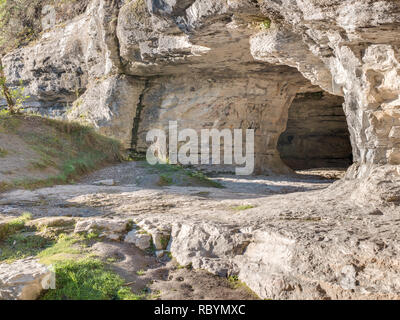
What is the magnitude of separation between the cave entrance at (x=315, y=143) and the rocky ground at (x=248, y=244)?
10500 millimetres

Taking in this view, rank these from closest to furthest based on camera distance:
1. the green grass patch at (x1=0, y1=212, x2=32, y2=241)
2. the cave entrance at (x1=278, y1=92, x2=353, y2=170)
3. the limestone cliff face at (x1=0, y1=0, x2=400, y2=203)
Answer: the green grass patch at (x1=0, y1=212, x2=32, y2=241)
the limestone cliff face at (x1=0, y1=0, x2=400, y2=203)
the cave entrance at (x1=278, y1=92, x2=353, y2=170)

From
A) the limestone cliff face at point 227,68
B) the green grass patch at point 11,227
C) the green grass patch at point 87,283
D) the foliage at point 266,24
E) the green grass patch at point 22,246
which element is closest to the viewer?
the green grass patch at point 87,283

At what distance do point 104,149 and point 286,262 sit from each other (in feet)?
27.0

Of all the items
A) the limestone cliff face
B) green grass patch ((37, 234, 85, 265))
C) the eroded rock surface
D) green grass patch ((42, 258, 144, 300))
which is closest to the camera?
the eroded rock surface

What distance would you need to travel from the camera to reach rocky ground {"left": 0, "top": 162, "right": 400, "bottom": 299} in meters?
3.22

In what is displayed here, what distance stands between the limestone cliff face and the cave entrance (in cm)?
369

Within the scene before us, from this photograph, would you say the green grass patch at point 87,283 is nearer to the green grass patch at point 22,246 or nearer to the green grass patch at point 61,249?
the green grass patch at point 61,249

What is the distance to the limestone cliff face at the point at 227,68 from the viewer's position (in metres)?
5.11

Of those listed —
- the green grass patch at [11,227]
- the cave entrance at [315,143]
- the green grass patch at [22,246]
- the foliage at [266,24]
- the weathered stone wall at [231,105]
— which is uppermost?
the foliage at [266,24]

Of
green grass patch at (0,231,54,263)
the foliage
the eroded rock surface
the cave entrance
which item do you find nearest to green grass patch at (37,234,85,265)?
green grass patch at (0,231,54,263)

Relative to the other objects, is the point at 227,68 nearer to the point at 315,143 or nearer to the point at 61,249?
the point at 61,249

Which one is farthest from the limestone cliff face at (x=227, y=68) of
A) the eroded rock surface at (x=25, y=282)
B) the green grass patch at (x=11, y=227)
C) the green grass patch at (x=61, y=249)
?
the green grass patch at (x=11, y=227)

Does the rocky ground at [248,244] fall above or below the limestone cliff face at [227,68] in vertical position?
below

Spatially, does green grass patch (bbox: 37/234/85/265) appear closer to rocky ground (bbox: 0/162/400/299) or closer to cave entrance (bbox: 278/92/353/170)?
rocky ground (bbox: 0/162/400/299)
